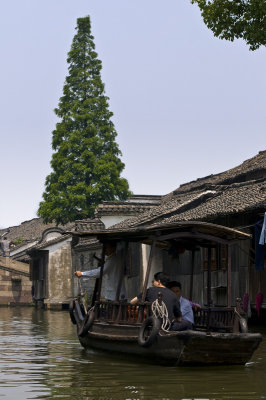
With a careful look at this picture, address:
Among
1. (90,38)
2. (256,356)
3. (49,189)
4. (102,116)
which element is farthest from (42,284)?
(256,356)

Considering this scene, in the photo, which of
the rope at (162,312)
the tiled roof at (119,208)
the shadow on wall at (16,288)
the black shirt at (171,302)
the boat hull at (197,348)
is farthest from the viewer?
the shadow on wall at (16,288)

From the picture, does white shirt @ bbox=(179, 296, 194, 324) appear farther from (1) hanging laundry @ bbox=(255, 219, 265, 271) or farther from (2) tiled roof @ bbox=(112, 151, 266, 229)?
(1) hanging laundry @ bbox=(255, 219, 265, 271)

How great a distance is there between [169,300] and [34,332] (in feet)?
34.0

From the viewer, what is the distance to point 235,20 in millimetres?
19812

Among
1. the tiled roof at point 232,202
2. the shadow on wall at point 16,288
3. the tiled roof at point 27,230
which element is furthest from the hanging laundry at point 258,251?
the tiled roof at point 27,230

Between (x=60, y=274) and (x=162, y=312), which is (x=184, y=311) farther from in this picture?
(x=60, y=274)

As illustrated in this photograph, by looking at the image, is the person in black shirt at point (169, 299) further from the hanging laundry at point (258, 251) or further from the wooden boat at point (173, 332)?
the hanging laundry at point (258, 251)

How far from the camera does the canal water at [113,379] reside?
9648 millimetres

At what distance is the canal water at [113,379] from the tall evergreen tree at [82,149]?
28.0 m

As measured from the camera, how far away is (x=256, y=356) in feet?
47.3

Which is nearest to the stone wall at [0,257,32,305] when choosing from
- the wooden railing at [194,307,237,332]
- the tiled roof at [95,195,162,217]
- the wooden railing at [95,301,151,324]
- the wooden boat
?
the tiled roof at [95,195,162,217]

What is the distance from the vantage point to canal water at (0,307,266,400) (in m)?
9.65

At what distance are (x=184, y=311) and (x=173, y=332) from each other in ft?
3.49

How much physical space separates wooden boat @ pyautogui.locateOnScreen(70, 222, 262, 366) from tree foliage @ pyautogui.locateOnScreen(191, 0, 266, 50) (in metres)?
6.82
